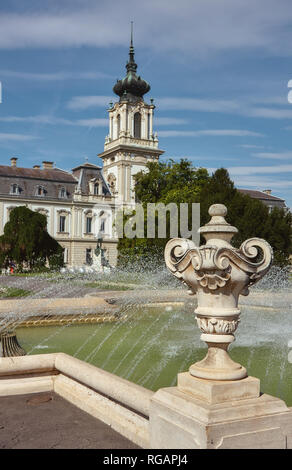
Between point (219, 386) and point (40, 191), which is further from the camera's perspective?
point (40, 191)

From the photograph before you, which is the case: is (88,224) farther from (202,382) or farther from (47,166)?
(202,382)

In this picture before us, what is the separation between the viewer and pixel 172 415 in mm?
4027

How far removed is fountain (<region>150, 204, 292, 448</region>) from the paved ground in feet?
2.63

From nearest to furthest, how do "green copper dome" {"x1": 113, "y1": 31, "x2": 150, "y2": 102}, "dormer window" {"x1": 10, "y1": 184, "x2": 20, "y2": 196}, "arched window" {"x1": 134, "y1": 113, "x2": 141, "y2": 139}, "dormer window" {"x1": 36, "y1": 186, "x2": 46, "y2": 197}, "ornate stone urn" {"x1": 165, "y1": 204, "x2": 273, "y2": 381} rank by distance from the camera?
1. "ornate stone urn" {"x1": 165, "y1": 204, "x2": 273, "y2": 381}
2. "dormer window" {"x1": 10, "y1": 184, "x2": 20, "y2": 196}
3. "dormer window" {"x1": 36, "y1": 186, "x2": 46, "y2": 197}
4. "arched window" {"x1": 134, "y1": 113, "x2": 141, "y2": 139}
5. "green copper dome" {"x1": 113, "y1": 31, "x2": 150, "y2": 102}

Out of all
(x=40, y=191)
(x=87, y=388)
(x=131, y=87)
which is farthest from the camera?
(x=131, y=87)

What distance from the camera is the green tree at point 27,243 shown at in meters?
52.1

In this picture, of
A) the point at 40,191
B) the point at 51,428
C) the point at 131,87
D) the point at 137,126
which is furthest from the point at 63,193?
the point at 51,428

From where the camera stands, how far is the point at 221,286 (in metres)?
4.11

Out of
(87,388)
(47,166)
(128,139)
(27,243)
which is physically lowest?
(87,388)

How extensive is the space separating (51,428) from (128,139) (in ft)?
235

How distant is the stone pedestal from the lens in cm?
369

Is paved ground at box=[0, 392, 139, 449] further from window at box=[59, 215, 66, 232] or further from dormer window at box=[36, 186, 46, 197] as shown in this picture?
window at box=[59, 215, 66, 232]

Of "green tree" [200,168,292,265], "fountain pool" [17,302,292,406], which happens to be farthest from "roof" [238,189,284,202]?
"fountain pool" [17,302,292,406]
